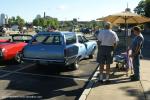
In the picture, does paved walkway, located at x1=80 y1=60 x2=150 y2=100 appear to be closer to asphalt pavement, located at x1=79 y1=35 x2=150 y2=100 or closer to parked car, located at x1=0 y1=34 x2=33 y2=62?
asphalt pavement, located at x1=79 y1=35 x2=150 y2=100

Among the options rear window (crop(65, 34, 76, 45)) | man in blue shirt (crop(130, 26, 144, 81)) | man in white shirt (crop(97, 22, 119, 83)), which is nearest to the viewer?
man in white shirt (crop(97, 22, 119, 83))

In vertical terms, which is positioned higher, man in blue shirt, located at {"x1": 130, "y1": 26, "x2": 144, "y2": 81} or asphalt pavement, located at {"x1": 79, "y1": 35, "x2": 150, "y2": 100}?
man in blue shirt, located at {"x1": 130, "y1": 26, "x2": 144, "y2": 81}

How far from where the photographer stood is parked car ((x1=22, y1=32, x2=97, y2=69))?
40.0 ft

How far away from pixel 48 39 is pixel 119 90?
16.3 feet

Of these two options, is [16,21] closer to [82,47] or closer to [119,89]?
[82,47]

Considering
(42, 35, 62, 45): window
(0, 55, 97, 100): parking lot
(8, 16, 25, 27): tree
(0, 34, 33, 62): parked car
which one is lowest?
(0, 55, 97, 100): parking lot

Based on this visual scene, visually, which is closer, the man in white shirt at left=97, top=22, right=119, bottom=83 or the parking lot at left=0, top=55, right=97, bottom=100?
the parking lot at left=0, top=55, right=97, bottom=100

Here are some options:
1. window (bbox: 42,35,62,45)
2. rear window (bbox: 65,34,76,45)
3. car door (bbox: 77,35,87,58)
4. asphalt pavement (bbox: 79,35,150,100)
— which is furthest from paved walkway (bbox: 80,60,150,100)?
car door (bbox: 77,35,87,58)

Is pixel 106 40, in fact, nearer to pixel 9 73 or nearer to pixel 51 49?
pixel 51 49

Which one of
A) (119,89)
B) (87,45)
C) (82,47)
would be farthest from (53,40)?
(119,89)

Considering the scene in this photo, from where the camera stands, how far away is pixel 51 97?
28.0 feet

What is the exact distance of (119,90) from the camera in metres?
8.99

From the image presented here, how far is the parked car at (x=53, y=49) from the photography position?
12.2m

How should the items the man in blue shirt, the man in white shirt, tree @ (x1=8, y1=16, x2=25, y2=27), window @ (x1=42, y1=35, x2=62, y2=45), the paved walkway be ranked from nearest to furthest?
1. the paved walkway
2. the man in white shirt
3. the man in blue shirt
4. window @ (x1=42, y1=35, x2=62, y2=45)
5. tree @ (x1=8, y1=16, x2=25, y2=27)
